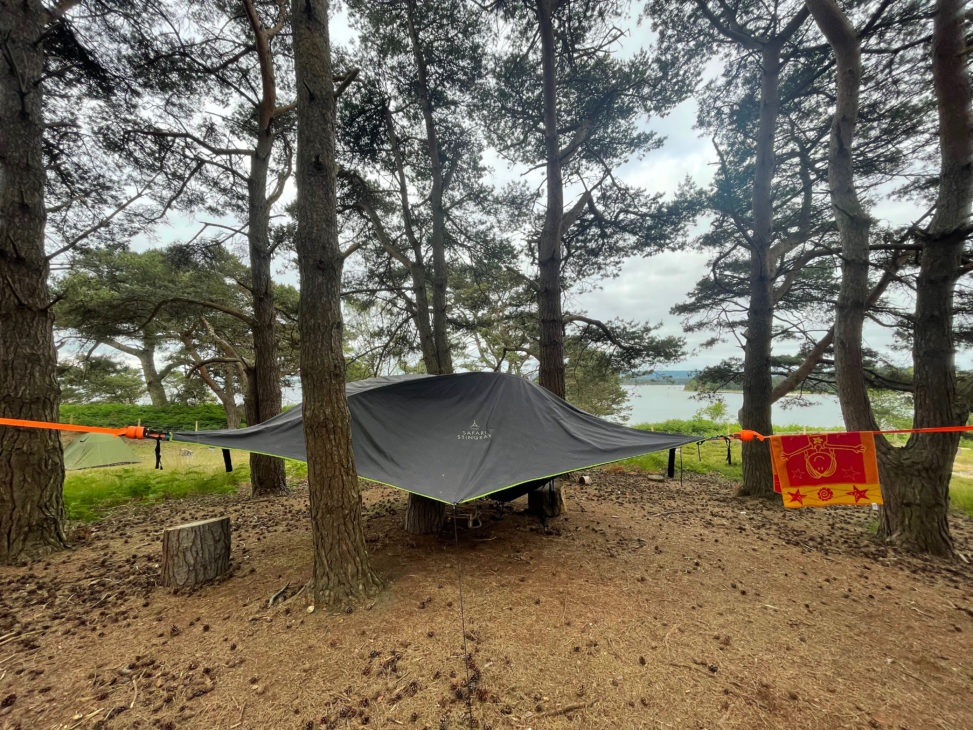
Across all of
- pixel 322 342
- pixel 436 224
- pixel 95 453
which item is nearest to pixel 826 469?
pixel 322 342

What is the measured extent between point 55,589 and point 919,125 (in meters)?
9.34

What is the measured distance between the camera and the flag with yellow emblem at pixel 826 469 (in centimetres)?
296

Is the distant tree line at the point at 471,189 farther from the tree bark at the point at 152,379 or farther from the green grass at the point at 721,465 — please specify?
the tree bark at the point at 152,379

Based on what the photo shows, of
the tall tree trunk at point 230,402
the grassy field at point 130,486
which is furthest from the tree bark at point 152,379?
the grassy field at point 130,486

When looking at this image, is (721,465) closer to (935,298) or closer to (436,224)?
(935,298)

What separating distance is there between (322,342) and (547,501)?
9.01 ft

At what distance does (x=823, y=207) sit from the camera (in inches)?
211

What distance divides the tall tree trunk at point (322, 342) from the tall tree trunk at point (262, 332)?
3.31 meters

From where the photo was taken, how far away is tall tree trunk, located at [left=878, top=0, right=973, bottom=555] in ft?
9.54

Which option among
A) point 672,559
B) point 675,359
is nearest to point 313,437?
point 672,559

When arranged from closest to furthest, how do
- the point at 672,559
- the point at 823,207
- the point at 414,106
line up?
the point at 672,559 < the point at 823,207 < the point at 414,106

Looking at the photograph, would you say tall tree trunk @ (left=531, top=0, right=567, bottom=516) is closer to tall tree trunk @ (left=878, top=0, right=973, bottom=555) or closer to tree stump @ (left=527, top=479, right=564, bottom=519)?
tree stump @ (left=527, top=479, right=564, bottom=519)

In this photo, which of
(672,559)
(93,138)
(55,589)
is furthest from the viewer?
(93,138)

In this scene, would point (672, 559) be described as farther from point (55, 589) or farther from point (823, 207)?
point (823, 207)
